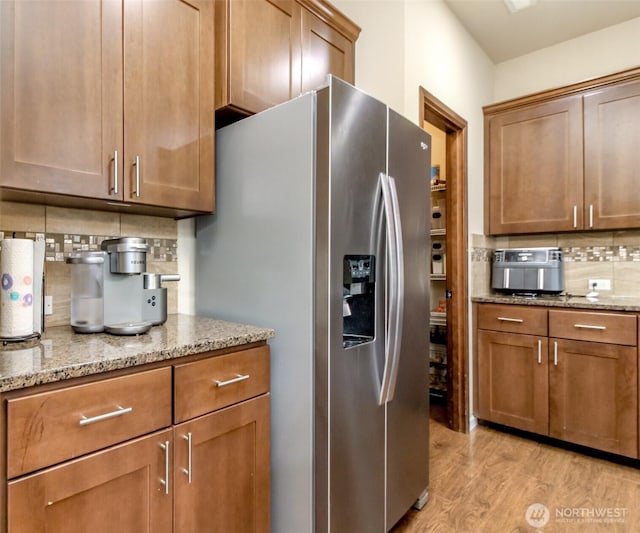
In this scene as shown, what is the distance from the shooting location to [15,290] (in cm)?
121

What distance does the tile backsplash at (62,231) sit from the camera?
139 cm

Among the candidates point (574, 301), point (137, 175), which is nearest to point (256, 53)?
point (137, 175)

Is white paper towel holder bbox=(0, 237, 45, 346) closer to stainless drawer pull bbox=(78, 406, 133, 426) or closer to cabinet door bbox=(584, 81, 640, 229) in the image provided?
stainless drawer pull bbox=(78, 406, 133, 426)

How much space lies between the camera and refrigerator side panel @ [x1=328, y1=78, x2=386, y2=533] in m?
1.32

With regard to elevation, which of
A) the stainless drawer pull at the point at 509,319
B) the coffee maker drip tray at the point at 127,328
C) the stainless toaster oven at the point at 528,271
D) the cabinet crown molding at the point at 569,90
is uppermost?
the cabinet crown molding at the point at 569,90

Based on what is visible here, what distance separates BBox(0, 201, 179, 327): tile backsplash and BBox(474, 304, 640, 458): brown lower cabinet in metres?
2.33

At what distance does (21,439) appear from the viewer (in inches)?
33.9

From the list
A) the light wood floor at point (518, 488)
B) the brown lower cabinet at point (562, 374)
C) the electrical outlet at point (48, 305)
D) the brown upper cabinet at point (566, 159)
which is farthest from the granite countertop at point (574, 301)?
the electrical outlet at point (48, 305)

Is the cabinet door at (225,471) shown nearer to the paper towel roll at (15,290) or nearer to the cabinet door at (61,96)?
the paper towel roll at (15,290)

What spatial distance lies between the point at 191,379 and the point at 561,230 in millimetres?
2734

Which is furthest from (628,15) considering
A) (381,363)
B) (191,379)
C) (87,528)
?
(87,528)

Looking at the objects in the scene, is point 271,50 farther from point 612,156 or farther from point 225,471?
point 612,156

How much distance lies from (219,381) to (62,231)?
34.0 inches

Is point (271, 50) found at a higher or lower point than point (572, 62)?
lower
